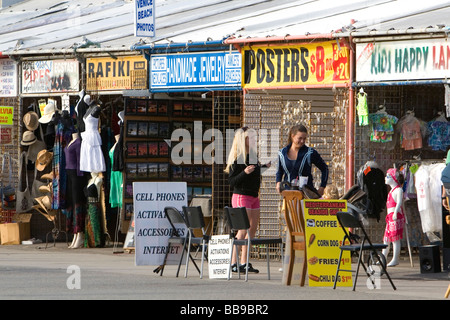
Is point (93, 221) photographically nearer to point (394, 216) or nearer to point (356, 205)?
point (356, 205)

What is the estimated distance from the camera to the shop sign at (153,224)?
46.5 ft

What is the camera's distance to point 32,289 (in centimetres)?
1194

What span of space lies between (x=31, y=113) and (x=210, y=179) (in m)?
3.68

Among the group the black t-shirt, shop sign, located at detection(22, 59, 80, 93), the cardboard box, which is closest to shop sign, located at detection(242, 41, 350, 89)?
the black t-shirt

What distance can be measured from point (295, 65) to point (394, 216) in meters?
2.76

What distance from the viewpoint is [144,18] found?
1812cm

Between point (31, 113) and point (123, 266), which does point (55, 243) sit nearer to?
point (31, 113)

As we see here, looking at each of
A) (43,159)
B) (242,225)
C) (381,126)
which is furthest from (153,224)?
(43,159)

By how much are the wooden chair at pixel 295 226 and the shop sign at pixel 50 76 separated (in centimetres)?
750

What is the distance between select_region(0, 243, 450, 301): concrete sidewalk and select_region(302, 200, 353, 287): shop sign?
0.19 m

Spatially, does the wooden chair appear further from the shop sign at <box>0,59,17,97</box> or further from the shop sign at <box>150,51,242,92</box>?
the shop sign at <box>0,59,17,97</box>

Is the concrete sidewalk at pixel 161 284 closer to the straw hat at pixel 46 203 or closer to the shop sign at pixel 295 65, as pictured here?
the shop sign at pixel 295 65

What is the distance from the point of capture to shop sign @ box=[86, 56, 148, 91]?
18.4 m

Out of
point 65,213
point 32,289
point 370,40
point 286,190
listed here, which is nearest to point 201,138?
point 65,213
